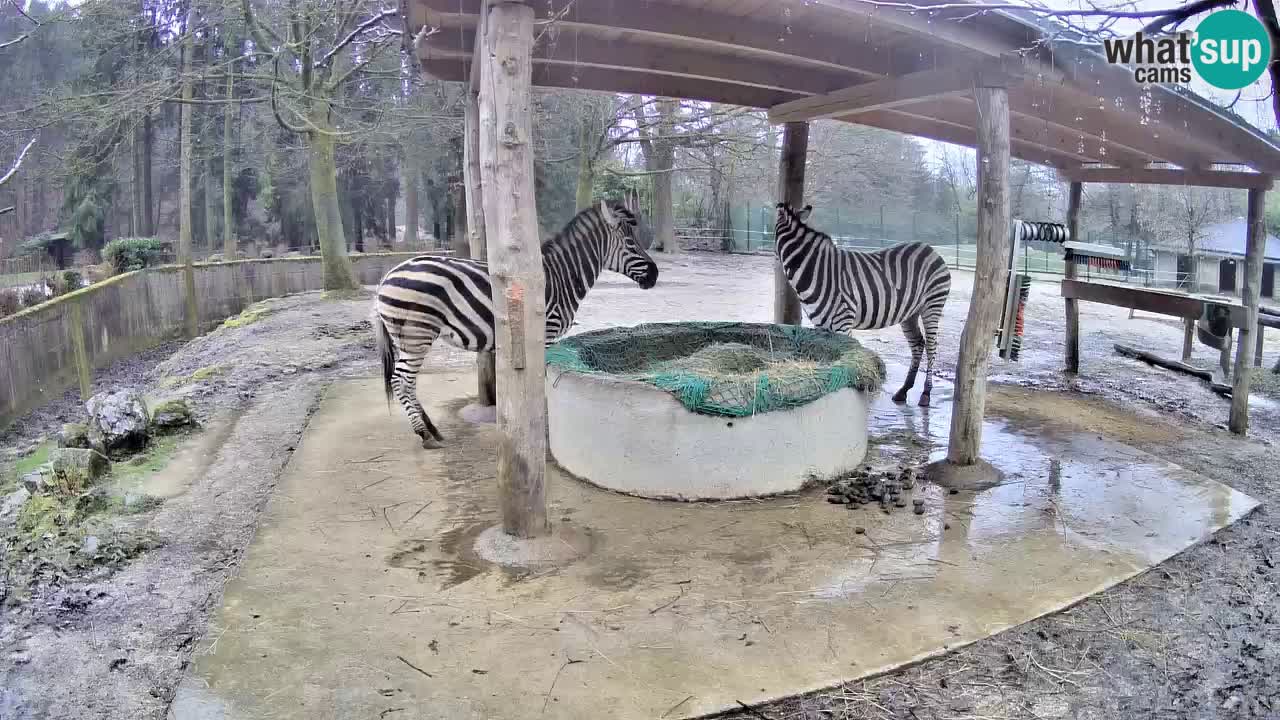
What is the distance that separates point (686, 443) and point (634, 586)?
4.25 feet

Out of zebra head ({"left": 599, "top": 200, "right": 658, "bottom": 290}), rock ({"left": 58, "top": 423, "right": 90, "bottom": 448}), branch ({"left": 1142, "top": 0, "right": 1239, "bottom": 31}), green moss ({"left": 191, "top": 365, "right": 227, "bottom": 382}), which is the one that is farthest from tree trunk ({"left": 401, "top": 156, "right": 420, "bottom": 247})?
branch ({"left": 1142, "top": 0, "right": 1239, "bottom": 31})

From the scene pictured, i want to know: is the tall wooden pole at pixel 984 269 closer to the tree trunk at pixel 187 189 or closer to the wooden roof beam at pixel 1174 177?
the wooden roof beam at pixel 1174 177

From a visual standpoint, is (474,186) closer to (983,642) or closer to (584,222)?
(584,222)

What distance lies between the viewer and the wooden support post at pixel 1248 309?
23.0ft

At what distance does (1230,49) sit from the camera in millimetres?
3508

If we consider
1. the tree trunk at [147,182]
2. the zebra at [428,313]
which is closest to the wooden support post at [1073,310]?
the zebra at [428,313]

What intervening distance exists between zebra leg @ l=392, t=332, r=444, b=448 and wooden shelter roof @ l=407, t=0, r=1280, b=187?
2116 mm

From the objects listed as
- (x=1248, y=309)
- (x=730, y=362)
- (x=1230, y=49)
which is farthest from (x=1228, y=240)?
(x=1230, y=49)

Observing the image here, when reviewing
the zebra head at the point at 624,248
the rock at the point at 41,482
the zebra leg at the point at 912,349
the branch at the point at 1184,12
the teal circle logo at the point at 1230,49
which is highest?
the teal circle logo at the point at 1230,49

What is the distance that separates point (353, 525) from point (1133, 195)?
19.1m

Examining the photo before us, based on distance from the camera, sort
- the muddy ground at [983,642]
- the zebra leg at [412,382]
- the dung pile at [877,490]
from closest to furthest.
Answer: the muddy ground at [983,642], the dung pile at [877,490], the zebra leg at [412,382]

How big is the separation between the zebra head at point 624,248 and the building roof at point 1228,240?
1382 cm

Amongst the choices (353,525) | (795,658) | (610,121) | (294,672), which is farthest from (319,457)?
(610,121)

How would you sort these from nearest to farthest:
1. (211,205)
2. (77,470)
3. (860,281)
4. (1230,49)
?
(1230,49), (77,470), (860,281), (211,205)
